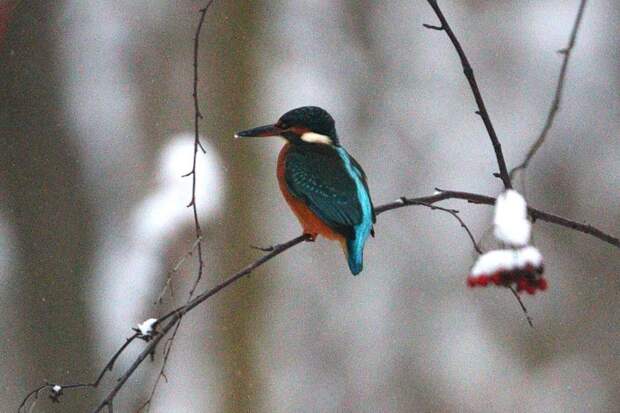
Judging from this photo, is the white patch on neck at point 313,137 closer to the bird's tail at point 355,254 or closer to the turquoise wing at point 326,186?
the turquoise wing at point 326,186

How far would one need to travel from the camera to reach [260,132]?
1702 millimetres

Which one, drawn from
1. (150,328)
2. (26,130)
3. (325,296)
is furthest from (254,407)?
(150,328)

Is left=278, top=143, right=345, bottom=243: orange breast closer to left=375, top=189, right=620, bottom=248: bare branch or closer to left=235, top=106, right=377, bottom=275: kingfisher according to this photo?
left=235, top=106, right=377, bottom=275: kingfisher

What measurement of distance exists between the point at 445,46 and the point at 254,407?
1600 millimetres

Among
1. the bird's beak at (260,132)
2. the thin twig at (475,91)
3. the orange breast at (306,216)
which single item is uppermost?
the thin twig at (475,91)

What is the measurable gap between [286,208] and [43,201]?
0.94 meters

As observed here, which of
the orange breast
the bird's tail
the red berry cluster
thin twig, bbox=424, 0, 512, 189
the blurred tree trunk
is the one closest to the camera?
the red berry cluster

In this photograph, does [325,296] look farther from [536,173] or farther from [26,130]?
[26,130]

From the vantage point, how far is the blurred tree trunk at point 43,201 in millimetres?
3707

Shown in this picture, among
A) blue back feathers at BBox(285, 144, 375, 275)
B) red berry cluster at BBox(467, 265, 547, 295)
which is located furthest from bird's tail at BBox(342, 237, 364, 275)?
red berry cluster at BBox(467, 265, 547, 295)

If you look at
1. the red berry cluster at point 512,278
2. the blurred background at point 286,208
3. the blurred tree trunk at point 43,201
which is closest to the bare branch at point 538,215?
the red berry cluster at point 512,278

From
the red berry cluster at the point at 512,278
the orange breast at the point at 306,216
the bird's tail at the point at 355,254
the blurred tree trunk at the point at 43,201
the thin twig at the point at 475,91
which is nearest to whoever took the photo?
the red berry cluster at the point at 512,278

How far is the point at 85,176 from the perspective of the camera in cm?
381

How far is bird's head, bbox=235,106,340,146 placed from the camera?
5.82ft
